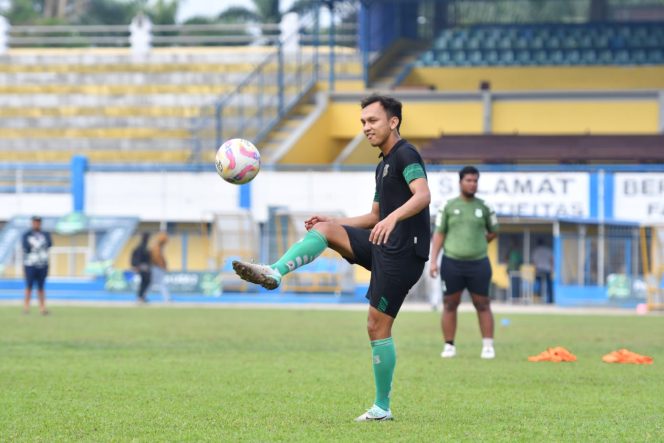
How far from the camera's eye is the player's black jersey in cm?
888

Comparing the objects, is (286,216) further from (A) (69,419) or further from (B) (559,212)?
(A) (69,419)

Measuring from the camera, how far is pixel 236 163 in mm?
9594

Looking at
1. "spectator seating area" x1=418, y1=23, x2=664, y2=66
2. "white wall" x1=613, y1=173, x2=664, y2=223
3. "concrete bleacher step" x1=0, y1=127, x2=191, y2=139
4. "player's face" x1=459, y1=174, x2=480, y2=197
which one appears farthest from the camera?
"concrete bleacher step" x1=0, y1=127, x2=191, y2=139

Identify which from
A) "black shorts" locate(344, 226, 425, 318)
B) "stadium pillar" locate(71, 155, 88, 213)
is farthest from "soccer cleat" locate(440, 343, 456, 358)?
"stadium pillar" locate(71, 155, 88, 213)

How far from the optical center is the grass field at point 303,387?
Result: 8.61 meters

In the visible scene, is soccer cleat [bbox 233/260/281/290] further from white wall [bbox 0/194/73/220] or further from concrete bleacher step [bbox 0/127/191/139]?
concrete bleacher step [bbox 0/127/191/139]

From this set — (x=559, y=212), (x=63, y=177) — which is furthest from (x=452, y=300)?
(x=63, y=177)

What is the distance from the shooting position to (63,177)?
36.3 metres

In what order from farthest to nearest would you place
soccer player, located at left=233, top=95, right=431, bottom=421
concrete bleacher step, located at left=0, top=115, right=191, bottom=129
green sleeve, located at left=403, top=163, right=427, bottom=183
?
concrete bleacher step, located at left=0, top=115, right=191, bottom=129 → soccer player, located at left=233, top=95, right=431, bottom=421 → green sleeve, located at left=403, top=163, right=427, bottom=183

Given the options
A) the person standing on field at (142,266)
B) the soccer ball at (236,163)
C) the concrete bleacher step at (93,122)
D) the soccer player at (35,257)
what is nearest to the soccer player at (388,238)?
the soccer ball at (236,163)

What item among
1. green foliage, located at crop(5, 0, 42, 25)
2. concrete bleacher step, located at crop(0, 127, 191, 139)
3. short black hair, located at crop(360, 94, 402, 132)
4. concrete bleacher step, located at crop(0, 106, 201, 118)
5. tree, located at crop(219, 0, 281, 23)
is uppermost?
green foliage, located at crop(5, 0, 42, 25)

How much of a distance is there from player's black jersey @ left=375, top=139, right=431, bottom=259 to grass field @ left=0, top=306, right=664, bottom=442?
1.21 m

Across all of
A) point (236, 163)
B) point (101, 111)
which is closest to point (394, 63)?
point (101, 111)

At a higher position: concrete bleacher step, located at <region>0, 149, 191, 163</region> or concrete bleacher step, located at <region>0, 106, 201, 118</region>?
concrete bleacher step, located at <region>0, 106, 201, 118</region>
